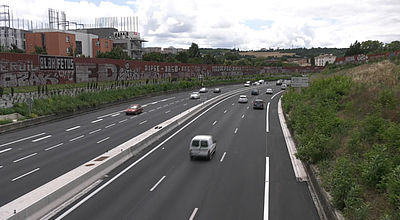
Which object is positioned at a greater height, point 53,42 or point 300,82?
point 53,42

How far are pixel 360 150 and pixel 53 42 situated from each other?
108 meters

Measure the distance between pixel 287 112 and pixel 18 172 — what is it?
31.1 metres

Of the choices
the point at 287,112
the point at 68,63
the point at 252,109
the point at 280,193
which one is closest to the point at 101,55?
the point at 68,63

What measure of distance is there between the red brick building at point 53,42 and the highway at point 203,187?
92.9 meters

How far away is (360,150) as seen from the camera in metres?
17.5

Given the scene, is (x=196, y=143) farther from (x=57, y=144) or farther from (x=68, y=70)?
(x=68, y=70)

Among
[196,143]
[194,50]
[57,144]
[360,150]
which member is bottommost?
[57,144]

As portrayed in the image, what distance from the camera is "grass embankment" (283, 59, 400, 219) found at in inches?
468

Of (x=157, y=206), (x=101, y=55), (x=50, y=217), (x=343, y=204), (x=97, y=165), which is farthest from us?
(x=101, y=55)

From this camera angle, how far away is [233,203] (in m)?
15.1

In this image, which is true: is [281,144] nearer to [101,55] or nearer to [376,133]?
[376,133]

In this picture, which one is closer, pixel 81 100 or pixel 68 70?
pixel 81 100

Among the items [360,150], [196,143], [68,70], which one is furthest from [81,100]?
[360,150]

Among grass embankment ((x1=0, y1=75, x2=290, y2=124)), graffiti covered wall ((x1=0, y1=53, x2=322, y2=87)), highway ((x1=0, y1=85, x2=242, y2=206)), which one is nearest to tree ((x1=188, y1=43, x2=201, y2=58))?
graffiti covered wall ((x1=0, y1=53, x2=322, y2=87))
